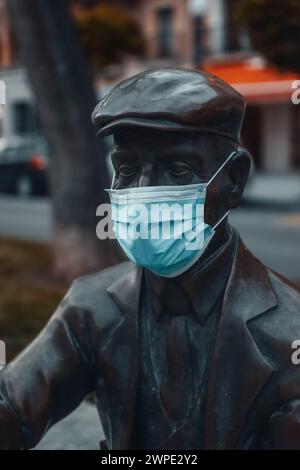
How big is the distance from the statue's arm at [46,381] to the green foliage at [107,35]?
20884 mm

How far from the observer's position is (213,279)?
→ 1988 millimetres

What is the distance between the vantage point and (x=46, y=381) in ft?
6.73

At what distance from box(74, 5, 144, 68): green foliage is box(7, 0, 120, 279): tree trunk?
615 inches

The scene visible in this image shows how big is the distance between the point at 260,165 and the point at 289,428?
2270 cm

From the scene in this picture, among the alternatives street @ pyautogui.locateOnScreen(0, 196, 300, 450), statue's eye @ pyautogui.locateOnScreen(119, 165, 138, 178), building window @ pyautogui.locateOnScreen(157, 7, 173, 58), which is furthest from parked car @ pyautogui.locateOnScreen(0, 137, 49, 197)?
statue's eye @ pyautogui.locateOnScreen(119, 165, 138, 178)

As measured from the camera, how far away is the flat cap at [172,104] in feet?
5.95

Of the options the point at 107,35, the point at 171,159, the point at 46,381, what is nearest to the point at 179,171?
the point at 171,159

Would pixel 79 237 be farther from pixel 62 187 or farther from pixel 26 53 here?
pixel 26 53

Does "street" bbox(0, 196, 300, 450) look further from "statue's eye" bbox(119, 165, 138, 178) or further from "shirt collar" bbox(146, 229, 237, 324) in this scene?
"statue's eye" bbox(119, 165, 138, 178)

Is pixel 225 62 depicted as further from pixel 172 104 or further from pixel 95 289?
pixel 172 104

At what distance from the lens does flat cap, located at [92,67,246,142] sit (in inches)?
71.4

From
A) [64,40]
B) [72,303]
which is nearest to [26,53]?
[64,40]

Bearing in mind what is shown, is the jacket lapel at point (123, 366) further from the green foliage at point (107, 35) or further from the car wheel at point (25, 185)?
the green foliage at point (107, 35)

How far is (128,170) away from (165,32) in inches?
965
